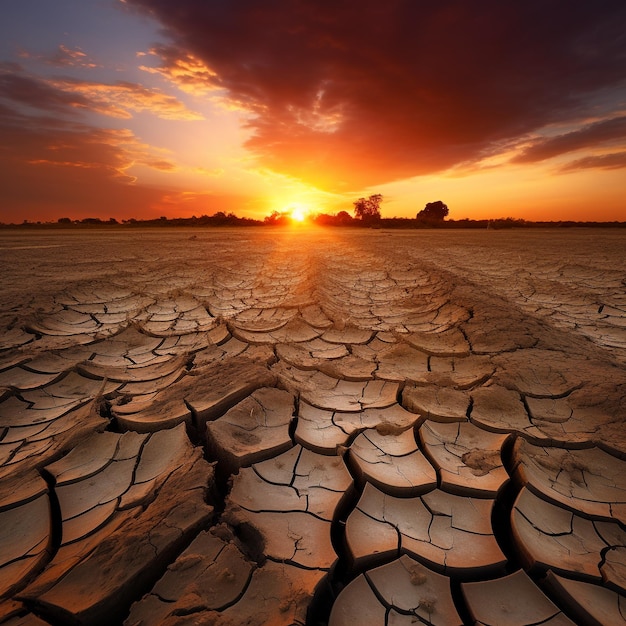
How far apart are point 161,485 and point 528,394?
1896 mm

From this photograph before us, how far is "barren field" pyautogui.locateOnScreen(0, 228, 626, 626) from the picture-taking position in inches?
35.4

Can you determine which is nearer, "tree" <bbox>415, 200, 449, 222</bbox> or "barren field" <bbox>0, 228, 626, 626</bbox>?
"barren field" <bbox>0, 228, 626, 626</bbox>

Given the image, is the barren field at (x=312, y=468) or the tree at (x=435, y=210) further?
the tree at (x=435, y=210)

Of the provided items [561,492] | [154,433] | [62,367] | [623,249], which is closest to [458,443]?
[561,492]

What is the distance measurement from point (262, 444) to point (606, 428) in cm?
162

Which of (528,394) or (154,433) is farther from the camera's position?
(528,394)

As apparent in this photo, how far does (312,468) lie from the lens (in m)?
1.38

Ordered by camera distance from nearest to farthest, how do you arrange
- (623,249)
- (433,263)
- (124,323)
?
(124,323)
(433,263)
(623,249)

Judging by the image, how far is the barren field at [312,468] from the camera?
0.90 metres

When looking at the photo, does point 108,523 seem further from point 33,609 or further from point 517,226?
point 517,226

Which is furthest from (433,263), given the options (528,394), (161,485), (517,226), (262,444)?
(517,226)

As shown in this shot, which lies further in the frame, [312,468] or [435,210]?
[435,210]

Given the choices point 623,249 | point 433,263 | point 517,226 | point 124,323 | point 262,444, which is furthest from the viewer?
point 517,226

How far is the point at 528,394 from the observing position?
182 cm
